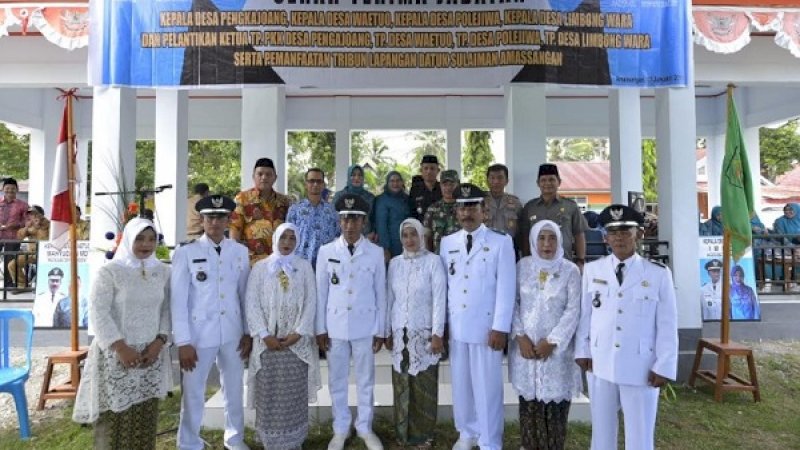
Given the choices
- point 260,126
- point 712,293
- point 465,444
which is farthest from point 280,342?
point 712,293

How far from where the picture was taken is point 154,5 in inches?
176

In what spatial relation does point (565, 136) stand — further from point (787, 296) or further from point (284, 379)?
point (284, 379)

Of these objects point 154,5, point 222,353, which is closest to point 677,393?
point 222,353

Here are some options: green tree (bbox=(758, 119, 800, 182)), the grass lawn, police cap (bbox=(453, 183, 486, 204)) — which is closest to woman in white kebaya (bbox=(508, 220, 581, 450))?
police cap (bbox=(453, 183, 486, 204))

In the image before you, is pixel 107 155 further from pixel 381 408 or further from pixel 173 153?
pixel 381 408

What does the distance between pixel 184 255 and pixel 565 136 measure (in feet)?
33.0

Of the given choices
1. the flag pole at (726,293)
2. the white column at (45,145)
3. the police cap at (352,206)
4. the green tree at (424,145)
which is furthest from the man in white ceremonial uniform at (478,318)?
the green tree at (424,145)

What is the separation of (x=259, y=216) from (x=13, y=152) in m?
18.3

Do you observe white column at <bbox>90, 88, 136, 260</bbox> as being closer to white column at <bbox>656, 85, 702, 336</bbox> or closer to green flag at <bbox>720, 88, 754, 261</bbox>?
white column at <bbox>656, 85, 702, 336</bbox>

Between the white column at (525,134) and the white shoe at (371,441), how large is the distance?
3.87 metres

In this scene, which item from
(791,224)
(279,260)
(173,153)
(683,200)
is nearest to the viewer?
(279,260)

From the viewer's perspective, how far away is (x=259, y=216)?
4.01m

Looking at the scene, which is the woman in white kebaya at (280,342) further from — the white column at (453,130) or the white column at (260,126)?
the white column at (453,130)

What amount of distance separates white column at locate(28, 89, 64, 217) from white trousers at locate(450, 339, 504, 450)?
1038 centimetres
